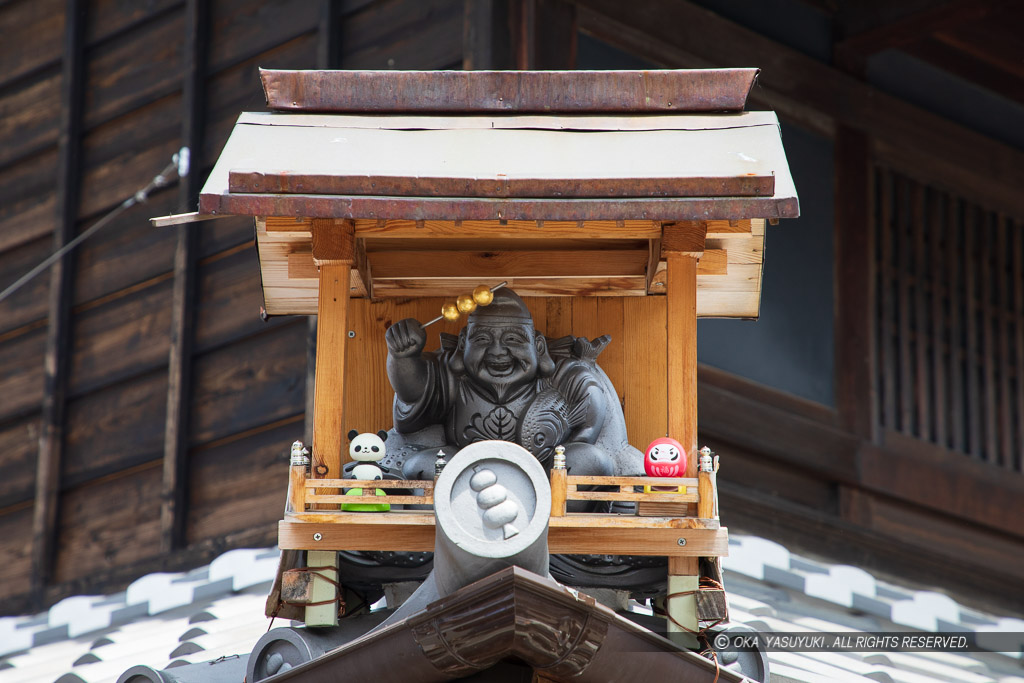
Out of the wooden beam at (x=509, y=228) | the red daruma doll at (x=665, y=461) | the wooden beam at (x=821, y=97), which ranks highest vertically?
the wooden beam at (x=821, y=97)

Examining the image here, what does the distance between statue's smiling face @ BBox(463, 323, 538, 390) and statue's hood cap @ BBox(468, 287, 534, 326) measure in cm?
2

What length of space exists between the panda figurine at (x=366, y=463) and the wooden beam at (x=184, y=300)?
4.42 meters

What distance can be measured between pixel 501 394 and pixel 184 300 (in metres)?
4.64

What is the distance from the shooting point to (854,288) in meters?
8.99

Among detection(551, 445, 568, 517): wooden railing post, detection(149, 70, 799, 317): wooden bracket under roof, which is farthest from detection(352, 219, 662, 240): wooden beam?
detection(551, 445, 568, 517): wooden railing post

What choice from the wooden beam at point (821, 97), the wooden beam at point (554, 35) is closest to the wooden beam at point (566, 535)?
the wooden beam at point (554, 35)

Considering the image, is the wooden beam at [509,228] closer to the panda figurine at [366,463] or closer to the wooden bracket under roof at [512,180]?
the wooden bracket under roof at [512,180]

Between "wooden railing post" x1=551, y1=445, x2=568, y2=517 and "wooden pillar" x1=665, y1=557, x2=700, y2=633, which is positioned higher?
"wooden railing post" x1=551, y1=445, x2=568, y2=517

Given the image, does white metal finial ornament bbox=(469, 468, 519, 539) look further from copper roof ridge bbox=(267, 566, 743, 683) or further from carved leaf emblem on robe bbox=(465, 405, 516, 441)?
carved leaf emblem on robe bbox=(465, 405, 516, 441)

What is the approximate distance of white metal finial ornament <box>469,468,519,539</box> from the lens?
364 centimetres

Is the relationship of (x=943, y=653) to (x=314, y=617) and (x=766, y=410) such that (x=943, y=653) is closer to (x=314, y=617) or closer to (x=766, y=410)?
(x=766, y=410)

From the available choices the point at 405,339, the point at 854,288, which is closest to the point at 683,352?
the point at 405,339

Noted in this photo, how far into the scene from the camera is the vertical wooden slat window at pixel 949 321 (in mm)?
9164

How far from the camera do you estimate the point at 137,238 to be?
956cm
